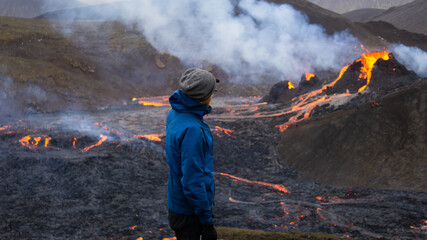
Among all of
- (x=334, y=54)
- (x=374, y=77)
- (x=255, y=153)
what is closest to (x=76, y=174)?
(x=255, y=153)

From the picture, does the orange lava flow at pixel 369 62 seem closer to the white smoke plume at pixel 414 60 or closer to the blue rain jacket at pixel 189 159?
the white smoke plume at pixel 414 60

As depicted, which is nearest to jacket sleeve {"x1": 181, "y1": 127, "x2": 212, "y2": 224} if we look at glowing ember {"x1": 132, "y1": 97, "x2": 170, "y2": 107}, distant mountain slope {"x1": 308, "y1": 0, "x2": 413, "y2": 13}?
glowing ember {"x1": 132, "y1": 97, "x2": 170, "y2": 107}

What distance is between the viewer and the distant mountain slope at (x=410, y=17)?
285 ft

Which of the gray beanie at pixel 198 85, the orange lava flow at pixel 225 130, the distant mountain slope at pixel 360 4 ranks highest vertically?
the distant mountain slope at pixel 360 4

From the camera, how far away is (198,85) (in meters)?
3.25

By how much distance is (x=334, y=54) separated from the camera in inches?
1970

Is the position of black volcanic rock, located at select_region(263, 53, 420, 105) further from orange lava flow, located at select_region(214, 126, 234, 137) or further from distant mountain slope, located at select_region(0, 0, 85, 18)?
distant mountain slope, located at select_region(0, 0, 85, 18)

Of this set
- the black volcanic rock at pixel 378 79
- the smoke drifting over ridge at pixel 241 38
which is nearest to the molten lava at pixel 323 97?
the black volcanic rock at pixel 378 79

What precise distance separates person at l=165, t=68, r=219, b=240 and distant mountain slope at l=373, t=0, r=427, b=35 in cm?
9215

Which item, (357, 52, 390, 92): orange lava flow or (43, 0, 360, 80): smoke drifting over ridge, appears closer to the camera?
(357, 52, 390, 92): orange lava flow

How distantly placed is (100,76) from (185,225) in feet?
112

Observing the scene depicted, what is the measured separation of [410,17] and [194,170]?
10830 centimetres

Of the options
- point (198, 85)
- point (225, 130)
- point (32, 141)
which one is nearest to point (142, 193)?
point (32, 141)

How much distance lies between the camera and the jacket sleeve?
3.02m
